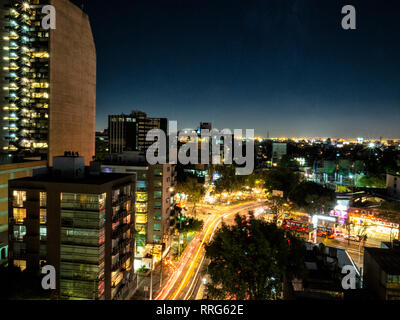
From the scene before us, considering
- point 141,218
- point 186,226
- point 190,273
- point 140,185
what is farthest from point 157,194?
point 190,273

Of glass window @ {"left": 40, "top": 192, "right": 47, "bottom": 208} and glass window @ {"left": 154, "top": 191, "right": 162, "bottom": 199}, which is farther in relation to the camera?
glass window @ {"left": 154, "top": 191, "right": 162, "bottom": 199}

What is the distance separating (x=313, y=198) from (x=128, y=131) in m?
80.5

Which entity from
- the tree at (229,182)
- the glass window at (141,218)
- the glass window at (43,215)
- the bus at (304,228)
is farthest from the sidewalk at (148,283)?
the tree at (229,182)

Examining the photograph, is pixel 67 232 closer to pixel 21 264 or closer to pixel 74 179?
pixel 74 179

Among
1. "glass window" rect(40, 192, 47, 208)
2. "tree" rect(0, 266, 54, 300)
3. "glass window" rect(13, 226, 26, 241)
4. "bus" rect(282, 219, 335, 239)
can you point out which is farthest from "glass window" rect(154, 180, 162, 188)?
"bus" rect(282, 219, 335, 239)

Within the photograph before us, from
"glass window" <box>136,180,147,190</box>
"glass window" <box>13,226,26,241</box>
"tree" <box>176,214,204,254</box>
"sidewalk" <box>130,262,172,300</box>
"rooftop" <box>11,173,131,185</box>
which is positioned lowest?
"sidewalk" <box>130,262,172,300</box>

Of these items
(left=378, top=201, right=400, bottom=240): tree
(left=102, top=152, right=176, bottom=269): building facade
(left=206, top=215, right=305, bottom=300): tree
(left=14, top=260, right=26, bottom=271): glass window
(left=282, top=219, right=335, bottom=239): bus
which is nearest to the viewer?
(left=206, top=215, right=305, bottom=300): tree

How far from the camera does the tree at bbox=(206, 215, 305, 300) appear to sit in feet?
46.4

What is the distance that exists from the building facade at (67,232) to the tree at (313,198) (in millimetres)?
28146

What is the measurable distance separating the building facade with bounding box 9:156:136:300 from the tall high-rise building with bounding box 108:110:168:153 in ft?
270

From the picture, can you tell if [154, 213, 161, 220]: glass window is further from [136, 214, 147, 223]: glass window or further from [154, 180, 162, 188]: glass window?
[154, 180, 162, 188]: glass window

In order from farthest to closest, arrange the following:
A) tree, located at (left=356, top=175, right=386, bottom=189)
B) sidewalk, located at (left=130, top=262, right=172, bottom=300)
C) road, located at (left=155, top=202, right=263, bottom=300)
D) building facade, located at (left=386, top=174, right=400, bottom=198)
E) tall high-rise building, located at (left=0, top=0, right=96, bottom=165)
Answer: tree, located at (left=356, top=175, right=386, bottom=189) → tall high-rise building, located at (left=0, top=0, right=96, bottom=165) → building facade, located at (left=386, top=174, right=400, bottom=198) → road, located at (left=155, top=202, right=263, bottom=300) → sidewalk, located at (left=130, top=262, right=172, bottom=300)

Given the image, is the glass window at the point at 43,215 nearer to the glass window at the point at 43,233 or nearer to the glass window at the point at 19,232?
the glass window at the point at 43,233

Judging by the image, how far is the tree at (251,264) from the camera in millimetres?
14128
